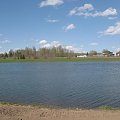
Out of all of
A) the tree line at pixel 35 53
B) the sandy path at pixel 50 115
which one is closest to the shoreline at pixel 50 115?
the sandy path at pixel 50 115

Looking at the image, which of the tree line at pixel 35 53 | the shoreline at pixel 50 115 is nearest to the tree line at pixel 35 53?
the tree line at pixel 35 53

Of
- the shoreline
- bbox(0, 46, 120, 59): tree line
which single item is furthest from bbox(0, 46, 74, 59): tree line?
the shoreline

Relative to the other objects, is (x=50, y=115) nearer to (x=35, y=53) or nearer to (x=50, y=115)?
(x=50, y=115)

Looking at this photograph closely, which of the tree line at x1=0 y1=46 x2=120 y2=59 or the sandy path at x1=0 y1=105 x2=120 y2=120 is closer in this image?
the sandy path at x1=0 y1=105 x2=120 y2=120

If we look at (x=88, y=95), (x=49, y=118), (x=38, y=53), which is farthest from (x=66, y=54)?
(x=49, y=118)

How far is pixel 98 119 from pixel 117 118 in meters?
0.81

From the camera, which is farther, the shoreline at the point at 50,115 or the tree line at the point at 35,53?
the tree line at the point at 35,53

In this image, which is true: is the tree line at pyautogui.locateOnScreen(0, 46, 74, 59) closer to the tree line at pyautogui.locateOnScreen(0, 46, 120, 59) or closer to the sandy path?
the tree line at pyautogui.locateOnScreen(0, 46, 120, 59)

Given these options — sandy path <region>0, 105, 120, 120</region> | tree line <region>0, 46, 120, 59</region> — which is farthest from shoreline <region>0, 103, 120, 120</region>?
tree line <region>0, 46, 120, 59</region>

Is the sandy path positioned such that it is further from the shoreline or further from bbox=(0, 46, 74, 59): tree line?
bbox=(0, 46, 74, 59): tree line

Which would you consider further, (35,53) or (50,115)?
(35,53)

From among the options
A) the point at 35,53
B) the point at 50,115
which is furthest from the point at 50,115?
the point at 35,53

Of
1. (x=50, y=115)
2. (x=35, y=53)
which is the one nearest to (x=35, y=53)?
(x=35, y=53)

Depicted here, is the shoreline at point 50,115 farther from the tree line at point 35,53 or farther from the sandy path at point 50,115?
the tree line at point 35,53
